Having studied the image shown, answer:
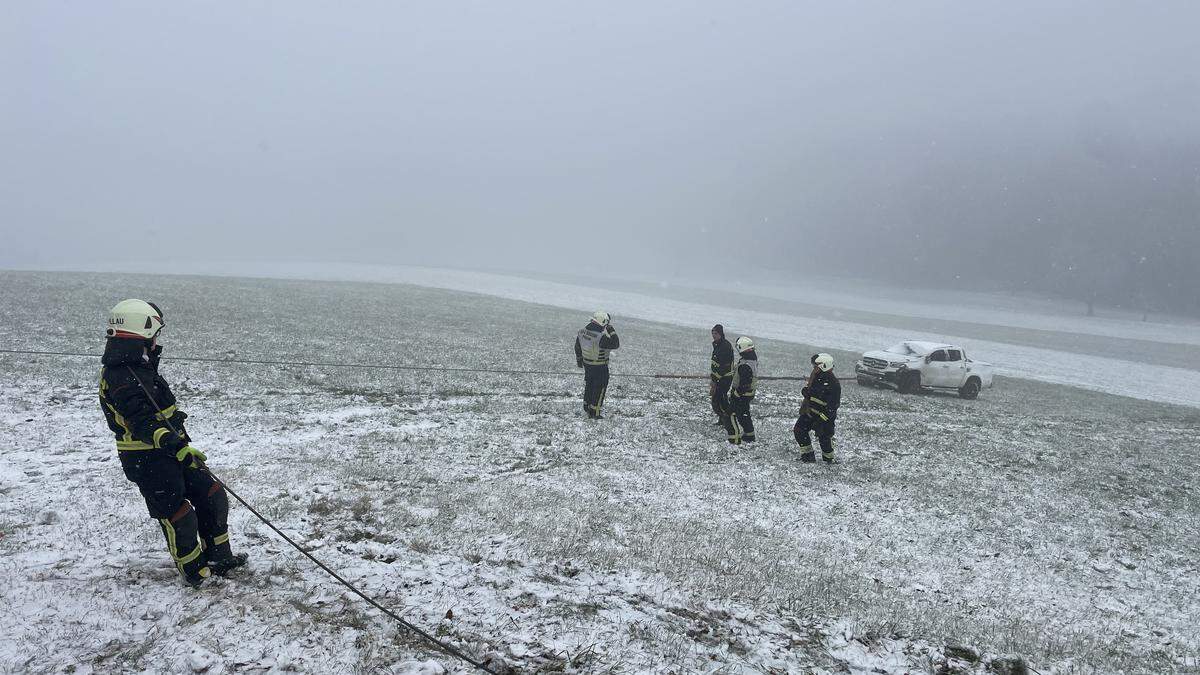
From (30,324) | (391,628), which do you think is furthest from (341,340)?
(391,628)

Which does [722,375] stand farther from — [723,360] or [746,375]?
[746,375]

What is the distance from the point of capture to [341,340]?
73.6ft

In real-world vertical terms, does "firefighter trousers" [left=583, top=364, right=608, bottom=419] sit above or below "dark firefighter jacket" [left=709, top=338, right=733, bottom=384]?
below

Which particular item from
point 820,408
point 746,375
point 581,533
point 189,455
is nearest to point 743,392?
point 746,375

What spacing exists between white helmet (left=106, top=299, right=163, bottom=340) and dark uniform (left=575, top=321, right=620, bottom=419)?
28.6ft

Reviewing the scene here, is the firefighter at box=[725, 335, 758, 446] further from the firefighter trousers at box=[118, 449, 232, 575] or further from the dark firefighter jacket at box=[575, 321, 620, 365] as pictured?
the firefighter trousers at box=[118, 449, 232, 575]

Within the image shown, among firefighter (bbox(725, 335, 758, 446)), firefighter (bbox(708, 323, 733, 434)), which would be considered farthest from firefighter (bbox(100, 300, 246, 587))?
firefighter (bbox(708, 323, 733, 434))

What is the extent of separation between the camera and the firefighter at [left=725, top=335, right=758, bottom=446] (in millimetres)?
12473

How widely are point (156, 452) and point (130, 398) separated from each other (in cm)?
53

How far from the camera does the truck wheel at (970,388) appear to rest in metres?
24.0

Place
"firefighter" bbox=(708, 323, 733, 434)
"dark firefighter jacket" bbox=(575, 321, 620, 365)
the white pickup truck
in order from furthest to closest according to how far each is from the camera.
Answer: the white pickup truck → "dark firefighter jacket" bbox=(575, 321, 620, 365) → "firefighter" bbox=(708, 323, 733, 434)

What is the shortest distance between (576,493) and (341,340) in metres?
16.2

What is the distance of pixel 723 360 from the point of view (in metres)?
13.4

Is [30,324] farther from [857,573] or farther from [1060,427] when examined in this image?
[1060,427]
